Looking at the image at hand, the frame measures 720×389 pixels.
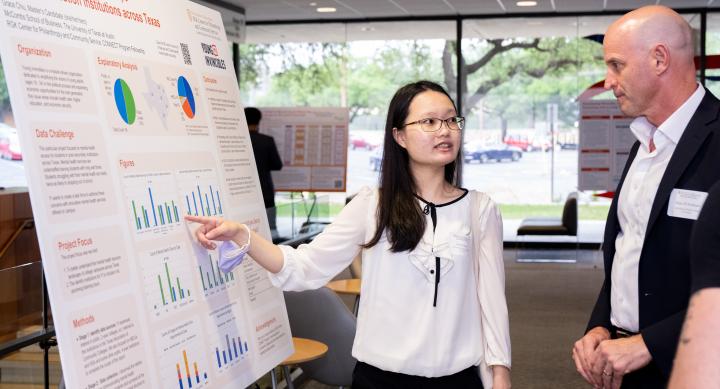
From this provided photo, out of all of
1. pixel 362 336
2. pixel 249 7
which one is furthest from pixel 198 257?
pixel 249 7

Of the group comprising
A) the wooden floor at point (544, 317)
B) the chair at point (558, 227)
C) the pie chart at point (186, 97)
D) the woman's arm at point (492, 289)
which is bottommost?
the wooden floor at point (544, 317)

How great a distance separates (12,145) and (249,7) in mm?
4078

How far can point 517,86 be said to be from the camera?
12352 mm

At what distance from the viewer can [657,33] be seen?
2.47m

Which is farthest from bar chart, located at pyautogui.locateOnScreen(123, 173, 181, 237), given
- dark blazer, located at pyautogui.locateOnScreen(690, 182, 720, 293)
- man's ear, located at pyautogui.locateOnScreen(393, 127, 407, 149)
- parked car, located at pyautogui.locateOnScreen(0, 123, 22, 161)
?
parked car, located at pyautogui.locateOnScreen(0, 123, 22, 161)

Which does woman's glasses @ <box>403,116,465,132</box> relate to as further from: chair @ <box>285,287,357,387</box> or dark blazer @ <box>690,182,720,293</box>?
chair @ <box>285,287,357,387</box>

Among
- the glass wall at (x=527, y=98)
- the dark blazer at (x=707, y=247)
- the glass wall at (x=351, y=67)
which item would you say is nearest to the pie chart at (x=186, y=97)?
the dark blazer at (x=707, y=247)

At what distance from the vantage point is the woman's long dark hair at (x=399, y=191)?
2.67 meters

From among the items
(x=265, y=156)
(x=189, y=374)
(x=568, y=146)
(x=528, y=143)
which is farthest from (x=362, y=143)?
(x=189, y=374)

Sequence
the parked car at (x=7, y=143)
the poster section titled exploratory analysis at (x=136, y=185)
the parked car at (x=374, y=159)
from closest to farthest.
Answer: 1. the poster section titled exploratory analysis at (x=136, y=185)
2. the parked car at (x=7, y=143)
3. the parked car at (x=374, y=159)

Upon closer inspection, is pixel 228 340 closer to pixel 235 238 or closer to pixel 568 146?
pixel 235 238

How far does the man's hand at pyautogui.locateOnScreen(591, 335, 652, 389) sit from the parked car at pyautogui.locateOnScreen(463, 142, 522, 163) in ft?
33.2

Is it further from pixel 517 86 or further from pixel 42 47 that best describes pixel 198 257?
pixel 517 86

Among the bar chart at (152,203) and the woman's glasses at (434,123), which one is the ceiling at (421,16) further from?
the bar chart at (152,203)
